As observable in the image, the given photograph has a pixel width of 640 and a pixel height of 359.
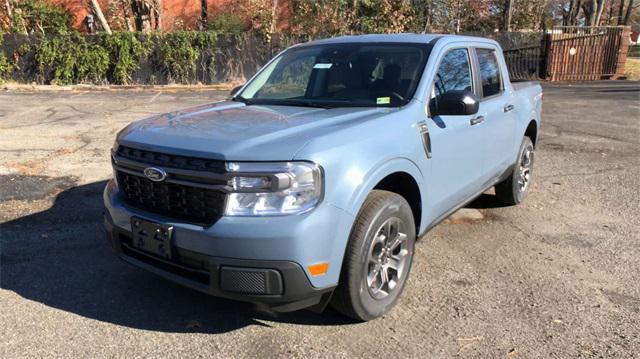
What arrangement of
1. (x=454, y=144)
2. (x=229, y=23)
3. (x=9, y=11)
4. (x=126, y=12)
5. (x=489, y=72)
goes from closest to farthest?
1. (x=454, y=144)
2. (x=489, y=72)
3. (x=9, y=11)
4. (x=126, y=12)
5. (x=229, y=23)

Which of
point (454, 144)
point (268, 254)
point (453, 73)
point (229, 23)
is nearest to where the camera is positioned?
point (268, 254)

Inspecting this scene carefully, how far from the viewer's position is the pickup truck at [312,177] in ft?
9.41

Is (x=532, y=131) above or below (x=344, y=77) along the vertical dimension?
below

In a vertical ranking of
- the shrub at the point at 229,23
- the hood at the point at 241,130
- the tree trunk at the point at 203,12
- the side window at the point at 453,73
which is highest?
the tree trunk at the point at 203,12

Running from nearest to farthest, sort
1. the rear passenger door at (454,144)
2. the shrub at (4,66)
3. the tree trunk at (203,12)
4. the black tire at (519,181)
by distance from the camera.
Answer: the rear passenger door at (454,144)
the black tire at (519,181)
the shrub at (4,66)
the tree trunk at (203,12)

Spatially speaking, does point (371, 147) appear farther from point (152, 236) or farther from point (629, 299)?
point (629, 299)

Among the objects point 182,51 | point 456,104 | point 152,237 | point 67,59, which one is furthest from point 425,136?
point 67,59

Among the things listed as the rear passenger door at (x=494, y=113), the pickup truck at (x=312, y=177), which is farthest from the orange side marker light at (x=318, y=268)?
the rear passenger door at (x=494, y=113)

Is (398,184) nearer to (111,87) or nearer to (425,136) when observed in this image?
(425,136)

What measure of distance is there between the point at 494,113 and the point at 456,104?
1367mm

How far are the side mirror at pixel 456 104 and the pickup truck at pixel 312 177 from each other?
0.03 feet

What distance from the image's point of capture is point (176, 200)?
10.3ft

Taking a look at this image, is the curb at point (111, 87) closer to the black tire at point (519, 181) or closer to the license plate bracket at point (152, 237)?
the black tire at point (519, 181)

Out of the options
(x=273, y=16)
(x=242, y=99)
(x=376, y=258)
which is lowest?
(x=376, y=258)
